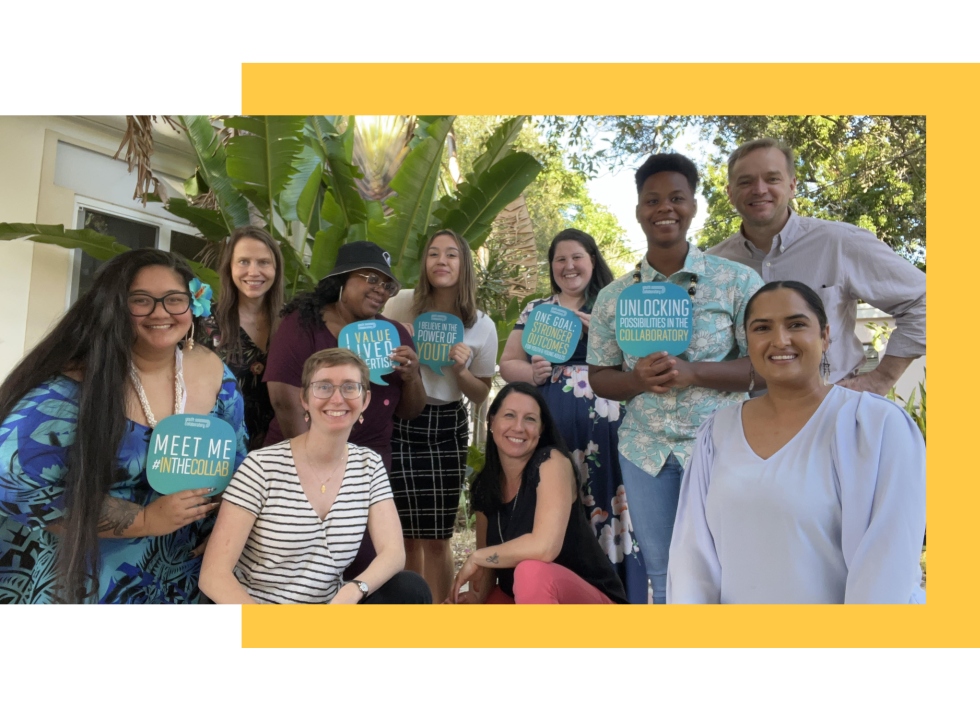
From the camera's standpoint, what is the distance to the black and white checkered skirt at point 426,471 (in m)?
2.96

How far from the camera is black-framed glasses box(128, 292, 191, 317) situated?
227 cm

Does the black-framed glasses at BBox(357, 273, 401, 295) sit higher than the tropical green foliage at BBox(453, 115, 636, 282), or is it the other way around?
the tropical green foliage at BBox(453, 115, 636, 282)

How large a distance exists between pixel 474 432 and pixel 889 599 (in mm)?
1875

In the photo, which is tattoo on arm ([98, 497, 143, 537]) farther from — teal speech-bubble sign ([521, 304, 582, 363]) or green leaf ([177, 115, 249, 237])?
green leaf ([177, 115, 249, 237])

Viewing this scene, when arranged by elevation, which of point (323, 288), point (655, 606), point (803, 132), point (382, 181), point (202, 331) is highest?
point (382, 181)

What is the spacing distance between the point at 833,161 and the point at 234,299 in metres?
2.37

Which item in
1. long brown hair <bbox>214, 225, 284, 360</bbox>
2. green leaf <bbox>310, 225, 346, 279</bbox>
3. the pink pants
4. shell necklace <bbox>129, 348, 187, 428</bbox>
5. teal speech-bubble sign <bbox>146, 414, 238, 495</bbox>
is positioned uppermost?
green leaf <bbox>310, 225, 346, 279</bbox>

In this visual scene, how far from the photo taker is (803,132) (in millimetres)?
2578

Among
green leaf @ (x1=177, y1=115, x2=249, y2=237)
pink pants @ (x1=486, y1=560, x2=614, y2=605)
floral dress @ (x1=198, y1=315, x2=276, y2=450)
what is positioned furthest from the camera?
green leaf @ (x1=177, y1=115, x2=249, y2=237)

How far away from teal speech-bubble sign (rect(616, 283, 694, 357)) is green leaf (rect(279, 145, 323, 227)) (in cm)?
215

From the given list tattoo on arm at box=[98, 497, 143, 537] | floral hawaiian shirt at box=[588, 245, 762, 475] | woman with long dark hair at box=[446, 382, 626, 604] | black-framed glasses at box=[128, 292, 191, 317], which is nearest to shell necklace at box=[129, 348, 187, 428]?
black-framed glasses at box=[128, 292, 191, 317]
